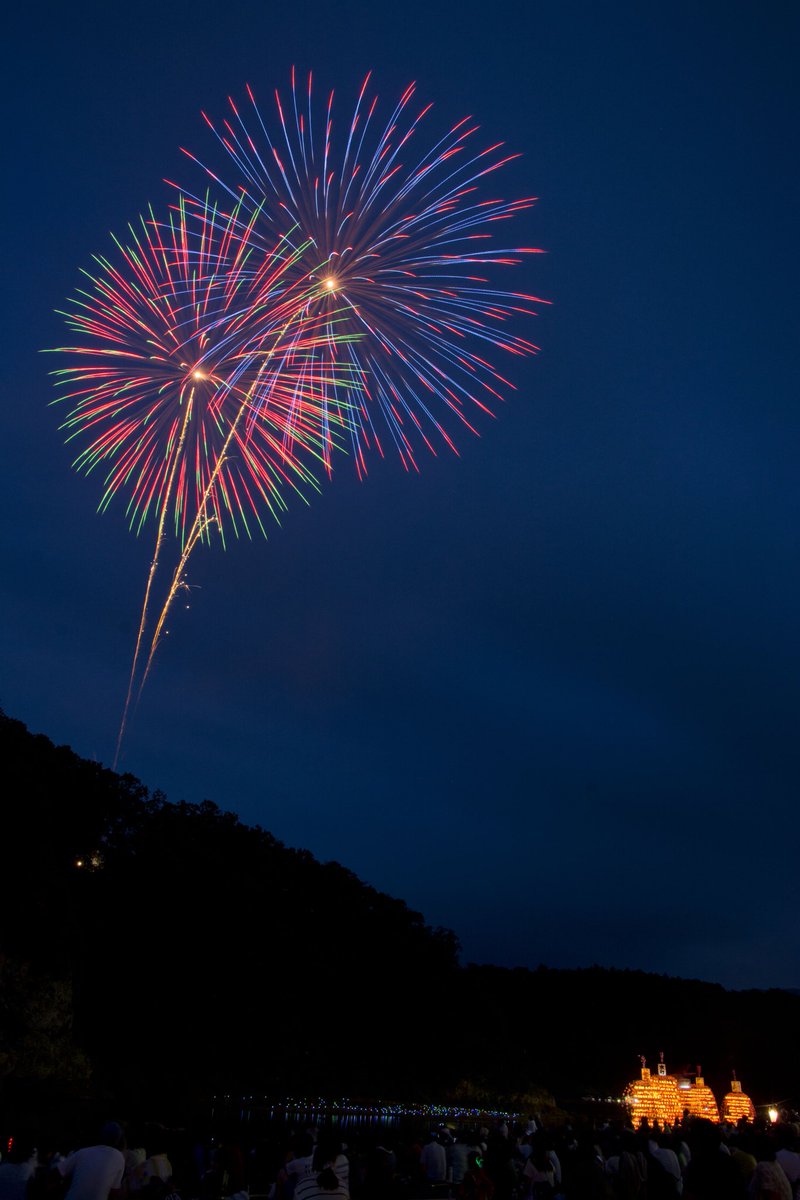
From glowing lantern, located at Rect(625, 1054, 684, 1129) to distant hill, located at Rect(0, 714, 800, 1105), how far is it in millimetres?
7316

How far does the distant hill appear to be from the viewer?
26641 millimetres

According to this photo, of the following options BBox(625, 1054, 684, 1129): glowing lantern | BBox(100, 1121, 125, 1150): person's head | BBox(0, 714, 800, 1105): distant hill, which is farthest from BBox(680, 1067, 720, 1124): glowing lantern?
BBox(100, 1121, 125, 1150): person's head

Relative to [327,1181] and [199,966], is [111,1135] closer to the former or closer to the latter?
[327,1181]

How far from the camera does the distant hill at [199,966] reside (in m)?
26.6

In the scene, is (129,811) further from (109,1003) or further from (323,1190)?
(323,1190)

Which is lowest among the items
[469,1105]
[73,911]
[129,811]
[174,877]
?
[469,1105]

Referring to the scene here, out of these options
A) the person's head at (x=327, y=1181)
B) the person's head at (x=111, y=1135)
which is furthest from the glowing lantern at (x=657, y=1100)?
the person's head at (x=111, y=1135)

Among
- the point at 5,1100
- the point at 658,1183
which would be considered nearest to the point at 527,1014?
the point at 5,1100

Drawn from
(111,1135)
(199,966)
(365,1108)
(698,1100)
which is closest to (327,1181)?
(111,1135)

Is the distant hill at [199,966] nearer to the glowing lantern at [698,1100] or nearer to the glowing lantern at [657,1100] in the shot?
the glowing lantern at [657,1100]

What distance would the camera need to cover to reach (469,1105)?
156 ft

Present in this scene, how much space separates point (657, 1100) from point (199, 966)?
78.2 ft

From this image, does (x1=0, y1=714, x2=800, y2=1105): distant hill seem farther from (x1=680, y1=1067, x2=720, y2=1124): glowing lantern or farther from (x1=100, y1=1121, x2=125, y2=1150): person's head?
(x1=100, y1=1121, x2=125, y2=1150): person's head

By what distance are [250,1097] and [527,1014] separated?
172ft
